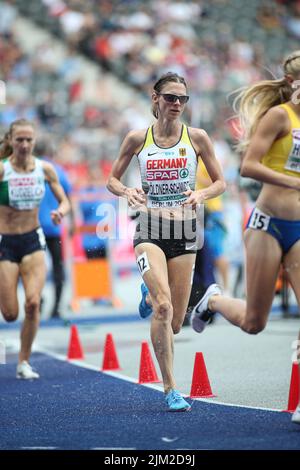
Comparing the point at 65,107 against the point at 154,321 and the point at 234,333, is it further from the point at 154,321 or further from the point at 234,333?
the point at 154,321

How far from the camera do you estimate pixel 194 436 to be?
22.6 feet

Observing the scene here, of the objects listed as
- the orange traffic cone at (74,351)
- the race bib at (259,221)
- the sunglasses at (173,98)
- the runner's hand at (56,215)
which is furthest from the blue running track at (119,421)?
the sunglasses at (173,98)

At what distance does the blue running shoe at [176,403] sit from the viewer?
8.08 metres

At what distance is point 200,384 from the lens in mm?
8945

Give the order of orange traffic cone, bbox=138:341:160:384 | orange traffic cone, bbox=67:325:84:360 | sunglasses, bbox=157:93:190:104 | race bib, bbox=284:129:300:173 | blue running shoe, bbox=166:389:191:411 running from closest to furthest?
race bib, bbox=284:129:300:173 < blue running shoe, bbox=166:389:191:411 < sunglasses, bbox=157:93:190:104 < orange traffic cone, bbox=138:341:160:384 < orange traffic cone, bbox=67:325:84:360

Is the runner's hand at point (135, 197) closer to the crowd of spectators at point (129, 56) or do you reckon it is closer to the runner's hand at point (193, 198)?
the runner's hand at point (193, 198)

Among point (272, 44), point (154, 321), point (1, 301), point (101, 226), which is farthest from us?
point (272, 44)

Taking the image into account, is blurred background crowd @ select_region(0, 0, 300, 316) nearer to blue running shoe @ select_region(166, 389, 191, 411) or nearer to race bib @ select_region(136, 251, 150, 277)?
race bib @ select_region(136, 251, 150, 277)

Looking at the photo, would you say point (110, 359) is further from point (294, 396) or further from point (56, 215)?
point (294, 396)

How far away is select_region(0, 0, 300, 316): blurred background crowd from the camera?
26281 mm

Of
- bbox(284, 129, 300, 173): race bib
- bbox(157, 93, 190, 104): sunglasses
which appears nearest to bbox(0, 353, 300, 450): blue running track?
bbox(284, 129, 300, 173): race bib

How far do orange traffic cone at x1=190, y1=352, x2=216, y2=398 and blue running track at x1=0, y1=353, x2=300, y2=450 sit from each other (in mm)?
285

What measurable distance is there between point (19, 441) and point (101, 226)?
11.3m
